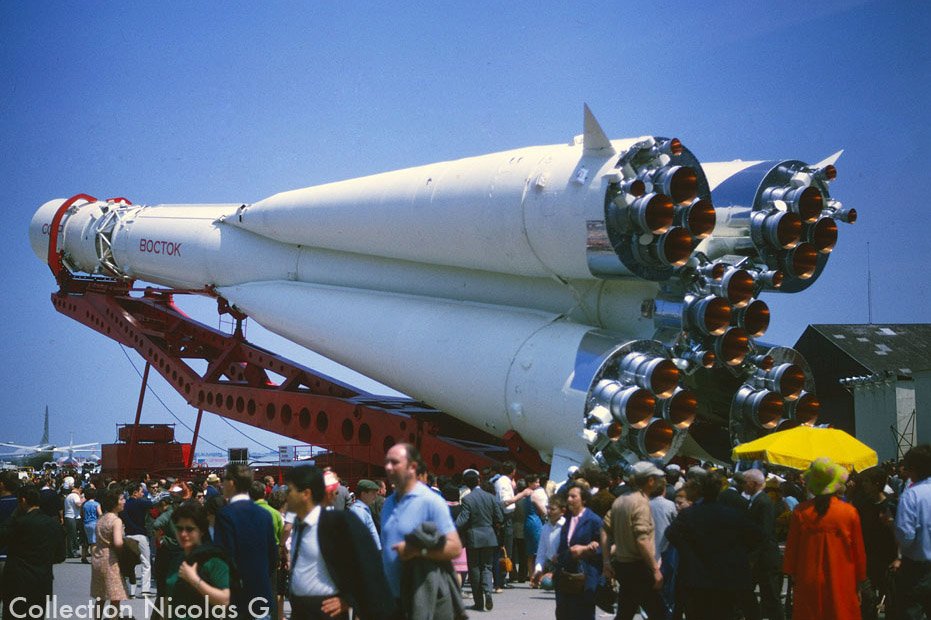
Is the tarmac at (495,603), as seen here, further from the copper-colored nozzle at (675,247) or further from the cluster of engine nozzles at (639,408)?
the copper-colored nozzle at (675,247)

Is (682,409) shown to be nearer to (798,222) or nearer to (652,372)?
(652,372)

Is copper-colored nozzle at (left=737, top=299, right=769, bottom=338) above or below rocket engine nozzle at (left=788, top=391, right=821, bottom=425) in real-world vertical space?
above

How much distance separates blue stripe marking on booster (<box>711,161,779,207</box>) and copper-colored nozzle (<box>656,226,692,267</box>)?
1.70 metres

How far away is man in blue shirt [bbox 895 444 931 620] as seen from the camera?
754cm

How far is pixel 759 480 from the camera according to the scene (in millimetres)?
9945

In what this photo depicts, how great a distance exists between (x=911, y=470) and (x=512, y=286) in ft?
32.6

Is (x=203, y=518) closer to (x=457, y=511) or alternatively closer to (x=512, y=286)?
(x=457, y=511)

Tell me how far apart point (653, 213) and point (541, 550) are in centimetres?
670

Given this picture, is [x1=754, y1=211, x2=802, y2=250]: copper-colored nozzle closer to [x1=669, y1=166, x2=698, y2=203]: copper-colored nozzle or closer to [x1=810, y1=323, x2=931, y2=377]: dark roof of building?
[x1=669, y1=166, x2=698, y2=203]: copper-colored nozzle

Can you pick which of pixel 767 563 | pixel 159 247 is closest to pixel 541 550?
pixel 767 563

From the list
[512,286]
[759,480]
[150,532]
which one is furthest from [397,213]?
[759,480]

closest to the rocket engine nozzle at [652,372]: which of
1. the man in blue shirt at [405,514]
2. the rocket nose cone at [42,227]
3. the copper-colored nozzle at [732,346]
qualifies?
the copper-colored nozzle at [732,346]

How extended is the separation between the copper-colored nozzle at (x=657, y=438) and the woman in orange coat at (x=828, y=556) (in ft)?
23.6

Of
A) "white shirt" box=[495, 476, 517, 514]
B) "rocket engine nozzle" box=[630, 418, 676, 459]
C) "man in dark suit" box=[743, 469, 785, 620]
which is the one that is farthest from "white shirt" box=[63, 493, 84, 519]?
"man in dark suit" box=[743, 469, 785, 620]
